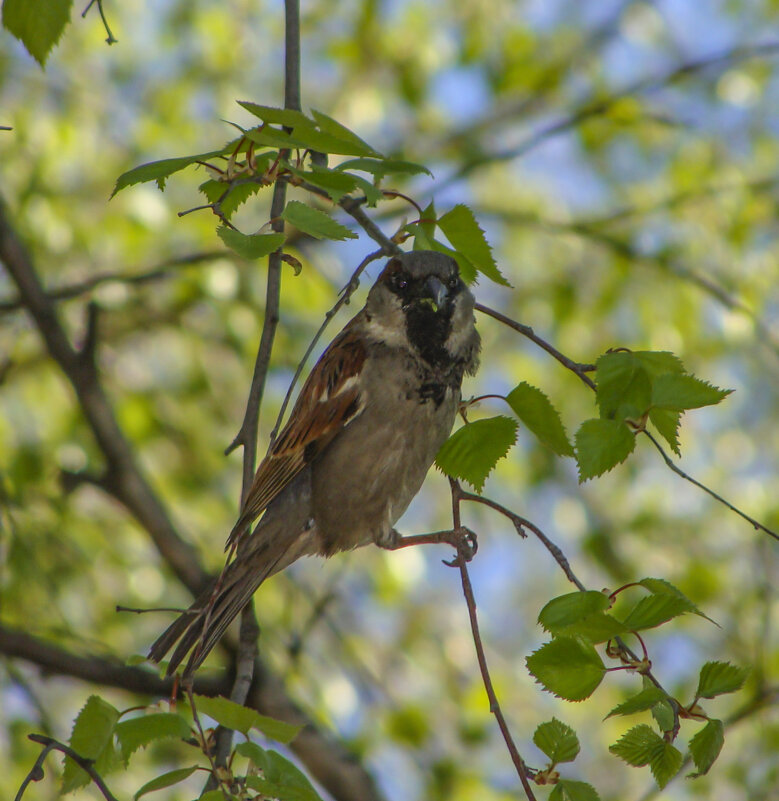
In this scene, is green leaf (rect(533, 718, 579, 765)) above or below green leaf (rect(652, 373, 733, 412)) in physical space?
below

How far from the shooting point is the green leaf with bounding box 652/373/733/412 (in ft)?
5.46

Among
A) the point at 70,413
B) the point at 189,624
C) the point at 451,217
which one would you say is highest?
the point at 70,413

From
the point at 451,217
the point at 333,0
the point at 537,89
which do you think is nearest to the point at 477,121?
the point at 537,89

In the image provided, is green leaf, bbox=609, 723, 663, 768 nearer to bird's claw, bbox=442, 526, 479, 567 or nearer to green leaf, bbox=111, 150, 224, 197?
bird's claw, bbox=442, 526, 479, 567

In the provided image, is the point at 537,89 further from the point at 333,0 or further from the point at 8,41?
the point at 8,41

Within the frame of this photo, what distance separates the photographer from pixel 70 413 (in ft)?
16.9

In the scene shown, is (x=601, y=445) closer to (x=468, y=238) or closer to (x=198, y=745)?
(x=468, y=238)

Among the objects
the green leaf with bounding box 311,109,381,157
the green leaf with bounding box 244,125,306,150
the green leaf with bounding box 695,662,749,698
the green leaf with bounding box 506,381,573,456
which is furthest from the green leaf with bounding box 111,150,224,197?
the green leaf with bounding box 695,662,749,698

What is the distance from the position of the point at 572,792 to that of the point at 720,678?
31 cm

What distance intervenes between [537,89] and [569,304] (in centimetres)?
127

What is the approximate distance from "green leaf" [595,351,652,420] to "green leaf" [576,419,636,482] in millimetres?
71

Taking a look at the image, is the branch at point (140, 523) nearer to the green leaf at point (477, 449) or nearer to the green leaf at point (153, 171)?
the green leaf at point (477, 449)

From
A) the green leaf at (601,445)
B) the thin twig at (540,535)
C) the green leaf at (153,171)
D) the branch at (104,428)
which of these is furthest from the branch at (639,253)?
the green leaf at (153,171)

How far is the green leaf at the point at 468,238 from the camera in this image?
2043 mm
